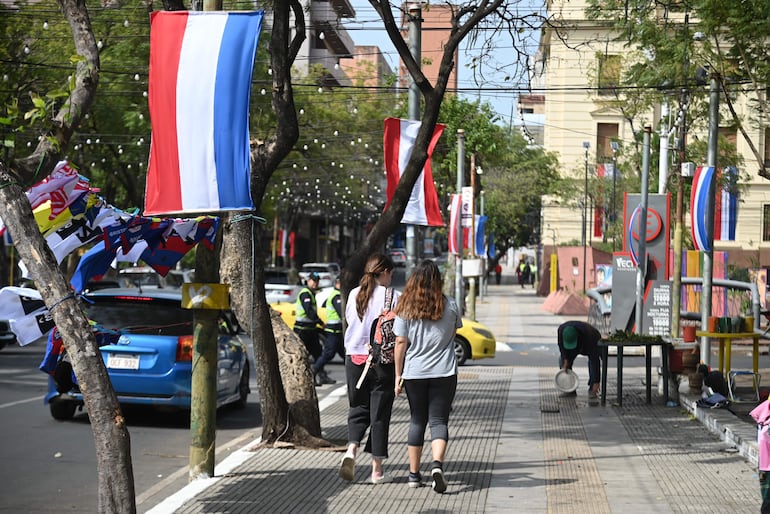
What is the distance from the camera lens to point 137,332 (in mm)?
12672

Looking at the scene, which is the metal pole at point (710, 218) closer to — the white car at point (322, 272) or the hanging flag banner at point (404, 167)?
the hanging flag banner at point (404, 167)

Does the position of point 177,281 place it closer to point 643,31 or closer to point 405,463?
point 643,31

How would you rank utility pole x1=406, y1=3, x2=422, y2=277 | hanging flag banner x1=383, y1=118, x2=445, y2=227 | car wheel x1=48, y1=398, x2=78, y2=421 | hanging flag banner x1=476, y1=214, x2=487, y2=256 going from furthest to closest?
hanging flag banner x1=476, y1=214, x2=487, y2=256
utility pole x1=406, y1=3, x2=422, y2=277
hanging flag banner x1=383, y1=118, x2=445, y2=227
car wheel x1=48, y1=398, x2=78, y2=421

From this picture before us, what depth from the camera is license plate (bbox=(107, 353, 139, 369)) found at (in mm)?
12570

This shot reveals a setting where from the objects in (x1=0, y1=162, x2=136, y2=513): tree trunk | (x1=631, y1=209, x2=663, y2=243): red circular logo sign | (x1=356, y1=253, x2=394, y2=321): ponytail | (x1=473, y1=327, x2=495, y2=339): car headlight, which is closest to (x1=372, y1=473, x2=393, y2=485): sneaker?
(x1=356, y1=253, x2=394, y2=321): ponytail

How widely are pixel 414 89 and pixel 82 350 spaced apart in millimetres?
11276

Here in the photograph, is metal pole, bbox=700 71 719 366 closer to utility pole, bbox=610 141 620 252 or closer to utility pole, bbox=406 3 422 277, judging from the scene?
utility pole, bbox=406 3 422 277

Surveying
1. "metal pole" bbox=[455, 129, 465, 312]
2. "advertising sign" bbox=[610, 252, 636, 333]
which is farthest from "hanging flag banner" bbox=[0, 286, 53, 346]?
"metal pole" bbox=[455, 129, 465, 312]

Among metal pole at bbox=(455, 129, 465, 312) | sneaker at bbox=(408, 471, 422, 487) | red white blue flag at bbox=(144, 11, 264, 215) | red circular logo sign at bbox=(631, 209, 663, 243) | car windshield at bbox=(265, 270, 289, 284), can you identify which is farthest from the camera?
car windshield at bbox=(265, 270, 289, 284)

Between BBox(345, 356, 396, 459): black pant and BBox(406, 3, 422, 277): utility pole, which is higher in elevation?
BBox(406, 3, 422, 277): utility pole

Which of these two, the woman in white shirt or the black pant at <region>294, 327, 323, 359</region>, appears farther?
the black pant at <region>294, 327, 323, 359</region>

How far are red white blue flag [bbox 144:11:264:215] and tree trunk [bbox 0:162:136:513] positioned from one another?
1656mm

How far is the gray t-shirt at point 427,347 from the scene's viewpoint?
8727mm

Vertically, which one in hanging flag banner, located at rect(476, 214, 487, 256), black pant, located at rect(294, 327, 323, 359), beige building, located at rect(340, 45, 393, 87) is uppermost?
beige building, located at rect(340, 45, 393, 87)
